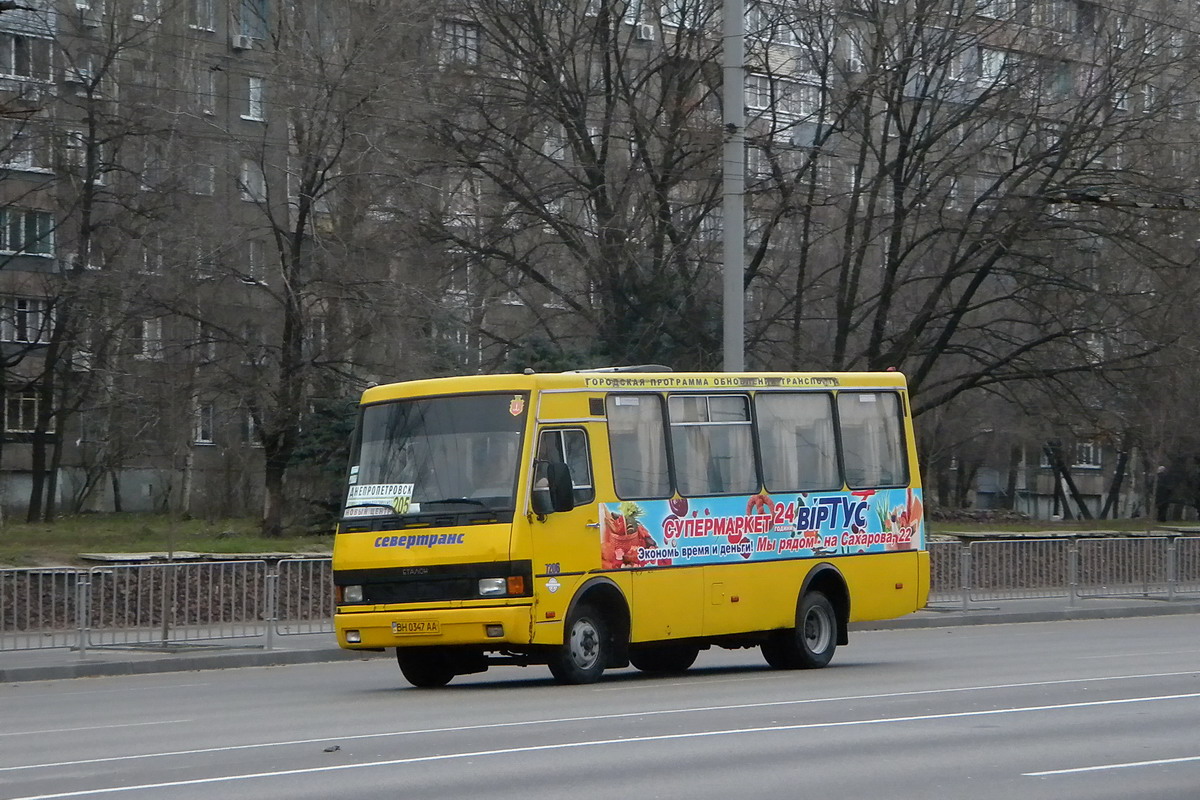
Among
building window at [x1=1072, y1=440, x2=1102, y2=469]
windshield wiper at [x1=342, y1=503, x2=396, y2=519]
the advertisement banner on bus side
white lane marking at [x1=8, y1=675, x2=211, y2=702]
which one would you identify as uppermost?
building window at [x1=1072, y1=440, x2=1102, y2=469]

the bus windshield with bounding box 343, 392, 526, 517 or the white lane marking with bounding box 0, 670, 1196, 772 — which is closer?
the white lane marking with bounding box 0, 670, 1196, 772

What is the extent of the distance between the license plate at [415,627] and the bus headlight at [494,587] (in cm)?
52

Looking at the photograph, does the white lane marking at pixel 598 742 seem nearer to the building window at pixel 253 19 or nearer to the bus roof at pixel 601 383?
the bus roof at pixel 601 383

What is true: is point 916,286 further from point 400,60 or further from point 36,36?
point 36,36

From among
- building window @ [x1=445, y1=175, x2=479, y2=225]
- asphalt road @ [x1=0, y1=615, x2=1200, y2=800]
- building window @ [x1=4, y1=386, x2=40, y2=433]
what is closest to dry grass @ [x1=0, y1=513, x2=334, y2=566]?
asphalt road @ [x1=0, y1=615, x2=1200, y2=800]

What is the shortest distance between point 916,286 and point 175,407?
66.8 ft

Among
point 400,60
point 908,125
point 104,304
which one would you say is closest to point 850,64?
point 908,125

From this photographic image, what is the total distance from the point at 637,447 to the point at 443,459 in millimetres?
2000

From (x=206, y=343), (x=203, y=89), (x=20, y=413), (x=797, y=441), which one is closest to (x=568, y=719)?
(x=797, y=441)

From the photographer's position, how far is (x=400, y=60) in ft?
106

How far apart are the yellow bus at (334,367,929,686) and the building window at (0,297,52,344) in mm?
22910

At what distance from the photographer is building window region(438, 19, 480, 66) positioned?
32.9 metres

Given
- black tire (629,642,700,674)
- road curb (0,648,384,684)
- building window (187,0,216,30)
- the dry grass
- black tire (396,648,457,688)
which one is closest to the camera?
black tire (396,648,457,688)

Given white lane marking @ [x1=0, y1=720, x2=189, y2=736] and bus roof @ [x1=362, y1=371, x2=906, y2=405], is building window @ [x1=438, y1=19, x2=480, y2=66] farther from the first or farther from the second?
white lane marking @ [x1=0, y1=720, x2=189, y2=736]
